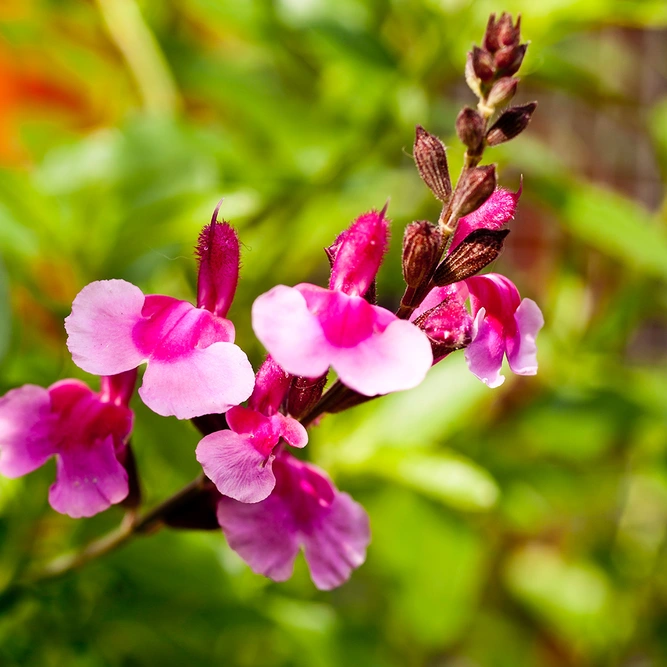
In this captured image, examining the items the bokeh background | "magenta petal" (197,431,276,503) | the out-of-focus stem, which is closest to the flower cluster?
"magenta petal" (197,431,276,503)

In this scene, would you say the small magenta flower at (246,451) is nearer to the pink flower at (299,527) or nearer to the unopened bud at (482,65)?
the pink flower at (299,527)

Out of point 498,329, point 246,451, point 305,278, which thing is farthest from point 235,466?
point 305,278

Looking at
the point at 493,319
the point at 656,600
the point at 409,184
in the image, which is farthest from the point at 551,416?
the point at 493,319

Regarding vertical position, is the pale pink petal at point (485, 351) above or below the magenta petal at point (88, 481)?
above

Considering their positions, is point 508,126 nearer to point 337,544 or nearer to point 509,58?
point 509,58

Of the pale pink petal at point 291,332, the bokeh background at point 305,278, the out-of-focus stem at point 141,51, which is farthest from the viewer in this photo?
the out-of-focus stem at point 141,51

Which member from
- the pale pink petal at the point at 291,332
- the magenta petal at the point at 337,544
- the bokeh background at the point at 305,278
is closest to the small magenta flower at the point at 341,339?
the pale pink petal at the point at 291,332
